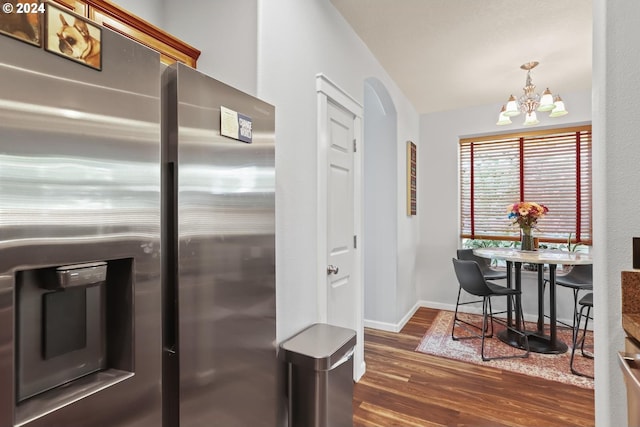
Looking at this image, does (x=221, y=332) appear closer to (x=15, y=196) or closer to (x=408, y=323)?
(x=15, y=196)

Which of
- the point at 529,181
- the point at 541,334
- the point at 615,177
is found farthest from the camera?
the point at 529,181

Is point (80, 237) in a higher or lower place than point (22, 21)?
lower

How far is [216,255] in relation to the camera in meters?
1.11

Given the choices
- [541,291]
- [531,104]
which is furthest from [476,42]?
[541,291]

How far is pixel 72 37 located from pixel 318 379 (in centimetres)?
155

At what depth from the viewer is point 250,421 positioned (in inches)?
48.1

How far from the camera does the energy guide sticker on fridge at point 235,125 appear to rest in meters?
1.14

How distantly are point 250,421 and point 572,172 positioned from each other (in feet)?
14.3

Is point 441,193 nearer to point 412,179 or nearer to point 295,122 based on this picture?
point 412,179

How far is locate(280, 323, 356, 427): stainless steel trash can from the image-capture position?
155 cm

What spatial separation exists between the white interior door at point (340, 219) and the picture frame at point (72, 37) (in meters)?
1.55

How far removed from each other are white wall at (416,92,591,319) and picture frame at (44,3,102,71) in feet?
14.2

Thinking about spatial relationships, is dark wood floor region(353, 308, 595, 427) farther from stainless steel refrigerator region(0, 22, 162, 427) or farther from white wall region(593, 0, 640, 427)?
stainless steel refrigerator region(0, 22, 162, 427)

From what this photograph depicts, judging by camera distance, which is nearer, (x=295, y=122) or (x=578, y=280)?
(x=295, y=122)
